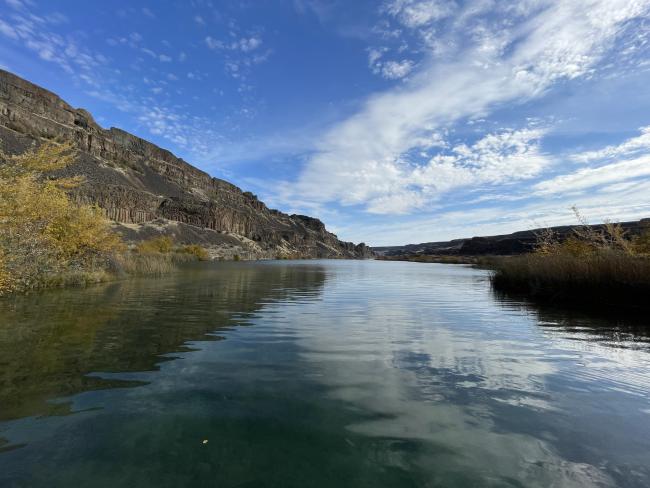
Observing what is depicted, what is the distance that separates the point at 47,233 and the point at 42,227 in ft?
11.8

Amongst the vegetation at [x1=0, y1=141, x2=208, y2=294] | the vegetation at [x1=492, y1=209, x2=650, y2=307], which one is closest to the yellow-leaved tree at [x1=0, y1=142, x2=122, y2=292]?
the vegetation at [x1=0, y1=141, x2=208, y2=294]

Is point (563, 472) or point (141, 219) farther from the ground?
point (141, 219)

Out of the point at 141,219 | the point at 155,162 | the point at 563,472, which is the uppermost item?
the point at 155,162

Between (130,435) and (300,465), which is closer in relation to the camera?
(300,465)

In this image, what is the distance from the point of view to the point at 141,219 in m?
118

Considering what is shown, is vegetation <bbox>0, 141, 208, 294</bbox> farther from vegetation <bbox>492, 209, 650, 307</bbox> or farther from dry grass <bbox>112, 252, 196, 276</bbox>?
vegetation <bbox>492, 209, 650, 307</bbox>

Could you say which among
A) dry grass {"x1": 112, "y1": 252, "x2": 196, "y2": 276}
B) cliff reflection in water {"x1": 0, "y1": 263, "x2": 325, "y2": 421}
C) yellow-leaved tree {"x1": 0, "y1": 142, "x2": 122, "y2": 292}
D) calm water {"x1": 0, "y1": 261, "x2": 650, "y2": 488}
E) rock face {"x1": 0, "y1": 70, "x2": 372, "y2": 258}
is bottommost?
calm water {"x1": 0, "y1": 261, "x2": 650, "y2": 488}

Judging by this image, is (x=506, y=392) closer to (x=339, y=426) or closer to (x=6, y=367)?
(x=339, y=426)

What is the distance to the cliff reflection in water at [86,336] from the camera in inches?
227

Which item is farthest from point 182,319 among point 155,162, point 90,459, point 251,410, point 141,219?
point 155,162

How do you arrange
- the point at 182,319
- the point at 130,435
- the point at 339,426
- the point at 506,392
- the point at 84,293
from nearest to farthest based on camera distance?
the point at 130,435, the point at 339,426, the point at 506,392, the point at 182,319, the point at 84,293

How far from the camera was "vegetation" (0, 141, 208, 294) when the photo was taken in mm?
13055

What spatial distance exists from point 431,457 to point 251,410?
2428mm

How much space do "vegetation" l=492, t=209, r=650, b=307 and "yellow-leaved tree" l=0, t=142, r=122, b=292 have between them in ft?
75.7
